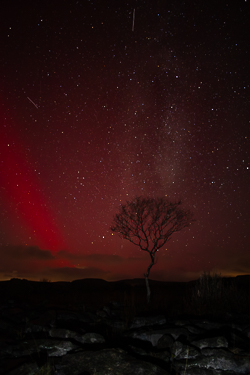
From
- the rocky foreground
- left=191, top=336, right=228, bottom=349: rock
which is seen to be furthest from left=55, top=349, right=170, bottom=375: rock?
left=191, top=336, right=228, bottom=349: rock

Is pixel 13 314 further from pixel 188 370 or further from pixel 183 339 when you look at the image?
pixel 188 370

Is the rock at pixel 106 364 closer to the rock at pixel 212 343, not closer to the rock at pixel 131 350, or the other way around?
the rock at pixel 131 350

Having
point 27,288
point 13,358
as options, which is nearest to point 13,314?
point 13,358

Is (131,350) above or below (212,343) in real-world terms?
below

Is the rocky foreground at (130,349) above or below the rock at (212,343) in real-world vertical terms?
below

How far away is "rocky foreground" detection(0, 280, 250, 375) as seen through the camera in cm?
547

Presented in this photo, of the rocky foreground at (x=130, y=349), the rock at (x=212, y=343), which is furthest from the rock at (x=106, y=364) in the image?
the rock at (x=212, y=343)

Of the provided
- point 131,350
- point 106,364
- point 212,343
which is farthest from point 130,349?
point 212,343

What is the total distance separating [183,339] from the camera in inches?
281

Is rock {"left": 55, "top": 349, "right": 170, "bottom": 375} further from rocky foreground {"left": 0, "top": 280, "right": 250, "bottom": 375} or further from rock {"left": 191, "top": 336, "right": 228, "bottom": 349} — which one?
rock {"left": 191, "top": 336, "right": 228, "bottom": 349}

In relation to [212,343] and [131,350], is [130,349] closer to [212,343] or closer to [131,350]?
[131,350]

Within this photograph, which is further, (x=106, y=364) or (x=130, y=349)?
(x=130, y=349)

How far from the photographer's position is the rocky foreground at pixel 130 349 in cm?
547

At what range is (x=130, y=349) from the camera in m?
6.57
